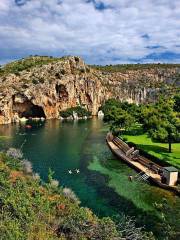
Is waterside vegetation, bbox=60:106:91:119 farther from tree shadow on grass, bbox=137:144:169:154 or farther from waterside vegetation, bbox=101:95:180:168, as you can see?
tree shadow on grass, bbox=137:144:169:154

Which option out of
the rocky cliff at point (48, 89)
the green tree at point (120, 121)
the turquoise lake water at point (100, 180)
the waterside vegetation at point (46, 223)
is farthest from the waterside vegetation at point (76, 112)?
the waterside vegetation at point (46, 223)

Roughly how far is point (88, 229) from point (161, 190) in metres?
22.5

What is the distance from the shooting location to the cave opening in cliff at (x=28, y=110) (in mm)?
140000

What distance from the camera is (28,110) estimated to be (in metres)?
145

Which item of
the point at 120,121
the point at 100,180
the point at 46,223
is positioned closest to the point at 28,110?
the point at 120,121

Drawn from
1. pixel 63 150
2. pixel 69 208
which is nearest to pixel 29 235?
pixel 69 208

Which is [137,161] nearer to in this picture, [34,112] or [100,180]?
[100,180]

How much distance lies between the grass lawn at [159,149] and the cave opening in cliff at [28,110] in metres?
78.3

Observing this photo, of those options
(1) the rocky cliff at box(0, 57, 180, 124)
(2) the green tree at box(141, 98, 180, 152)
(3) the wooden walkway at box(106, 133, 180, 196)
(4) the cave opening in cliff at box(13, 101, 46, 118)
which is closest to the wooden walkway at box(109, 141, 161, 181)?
(3) the wooden walkway at box(106, 133, 180, 196)

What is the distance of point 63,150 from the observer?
67438 mm

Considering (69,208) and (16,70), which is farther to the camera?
(16,70)

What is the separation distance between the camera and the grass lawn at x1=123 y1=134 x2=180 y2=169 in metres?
49.9

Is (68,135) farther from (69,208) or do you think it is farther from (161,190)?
(69,208)

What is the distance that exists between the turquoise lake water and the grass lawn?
5.09 meters
